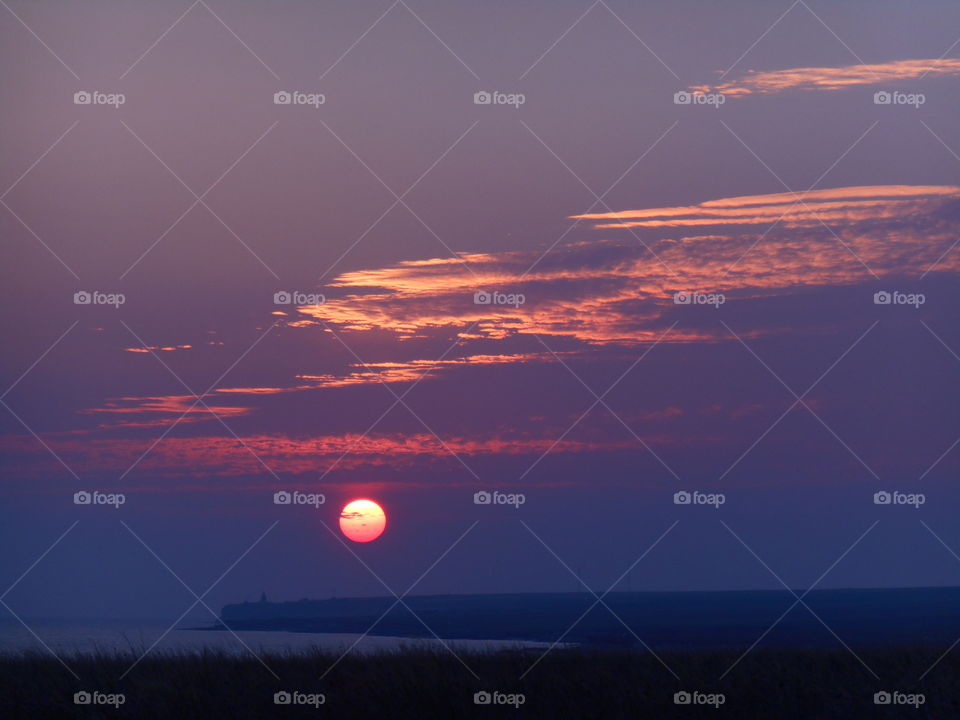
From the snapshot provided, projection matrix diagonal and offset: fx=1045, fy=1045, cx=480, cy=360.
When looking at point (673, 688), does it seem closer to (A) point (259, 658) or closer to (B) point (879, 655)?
(B) point (879, 655)

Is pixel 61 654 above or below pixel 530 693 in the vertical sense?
above

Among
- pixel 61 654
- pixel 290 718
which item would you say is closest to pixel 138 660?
pixel 61 654

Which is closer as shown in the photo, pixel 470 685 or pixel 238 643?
pixel 470 685

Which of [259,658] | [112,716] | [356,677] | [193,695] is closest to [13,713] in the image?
[112,716]

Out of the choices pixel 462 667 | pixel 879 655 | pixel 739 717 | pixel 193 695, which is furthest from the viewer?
pixel 879 655

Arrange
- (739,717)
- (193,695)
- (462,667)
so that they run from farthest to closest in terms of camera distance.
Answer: (462,667)
(193,695)
(739,717)

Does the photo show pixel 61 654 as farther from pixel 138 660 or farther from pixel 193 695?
pixel 193 695

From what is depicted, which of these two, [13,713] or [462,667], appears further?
[462,667]
